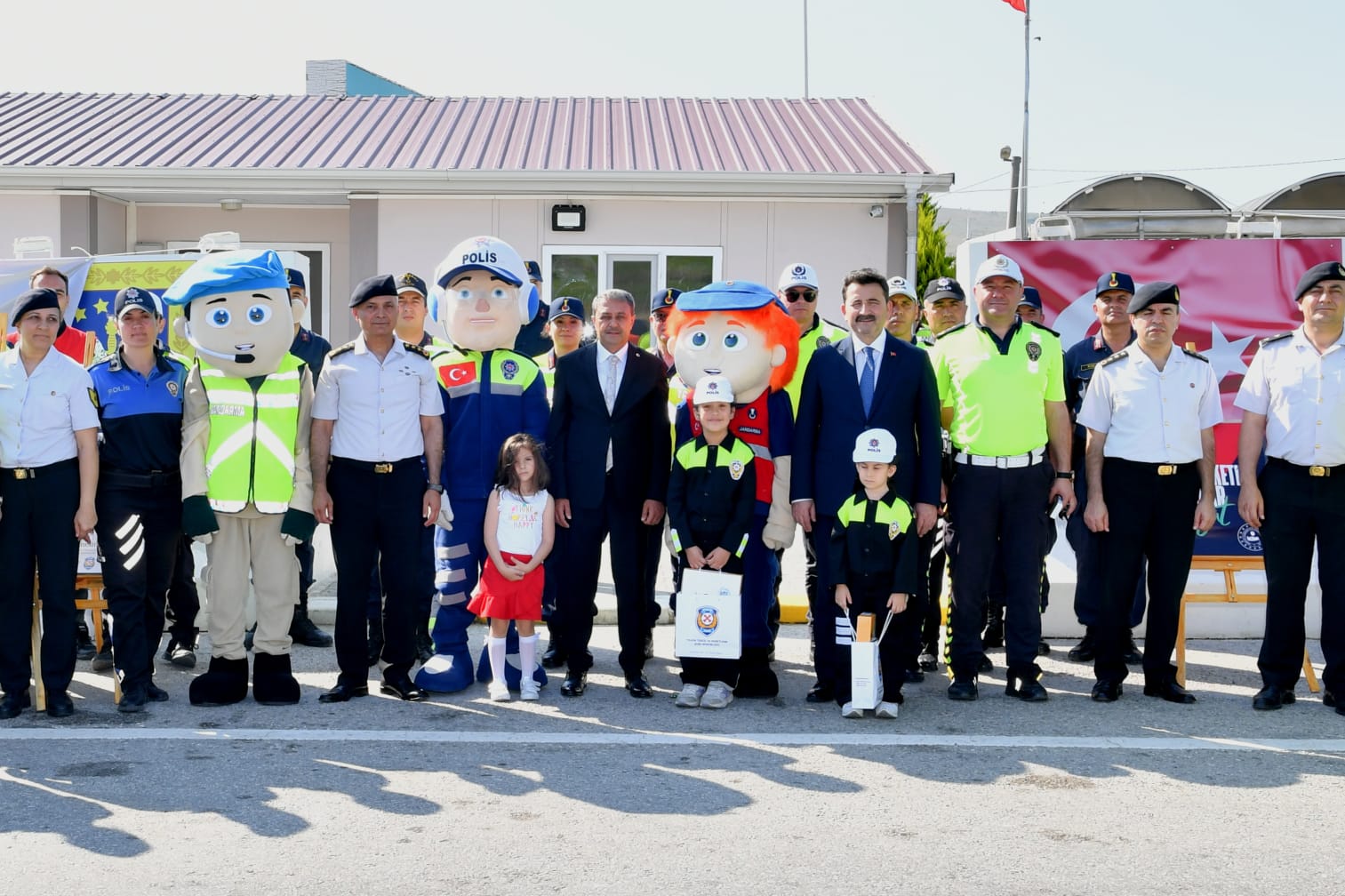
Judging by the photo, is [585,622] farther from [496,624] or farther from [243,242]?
[243,242]

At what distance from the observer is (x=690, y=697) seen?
6176 millimetres

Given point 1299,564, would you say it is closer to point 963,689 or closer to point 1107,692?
point 1107,692

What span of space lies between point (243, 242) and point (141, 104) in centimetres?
343

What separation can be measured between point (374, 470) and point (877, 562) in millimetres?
2384

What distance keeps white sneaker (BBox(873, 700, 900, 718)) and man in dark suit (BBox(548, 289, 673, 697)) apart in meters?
1.10

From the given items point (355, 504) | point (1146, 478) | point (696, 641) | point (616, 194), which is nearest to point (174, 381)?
point (355, 504)

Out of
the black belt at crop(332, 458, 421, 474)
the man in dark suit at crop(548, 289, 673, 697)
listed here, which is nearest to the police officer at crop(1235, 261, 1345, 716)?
the man in dark suit at crop(548, 289, 673, 697)

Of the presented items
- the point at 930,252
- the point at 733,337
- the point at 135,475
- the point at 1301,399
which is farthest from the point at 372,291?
the point at 930,252

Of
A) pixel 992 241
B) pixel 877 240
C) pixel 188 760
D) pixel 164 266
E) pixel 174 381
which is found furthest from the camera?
pixel 877 240

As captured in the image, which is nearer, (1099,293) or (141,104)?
(1099,293)

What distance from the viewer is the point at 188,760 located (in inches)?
206

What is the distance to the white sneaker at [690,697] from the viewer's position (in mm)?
6168

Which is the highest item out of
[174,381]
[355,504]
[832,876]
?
[174,381]

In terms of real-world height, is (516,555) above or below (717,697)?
above
